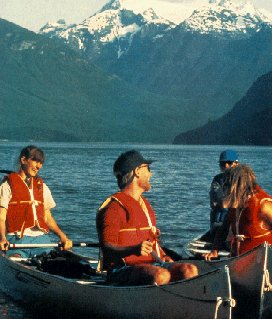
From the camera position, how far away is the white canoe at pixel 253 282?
11266mm

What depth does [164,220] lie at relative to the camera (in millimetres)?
39219

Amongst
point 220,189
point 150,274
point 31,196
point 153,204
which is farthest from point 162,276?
point 153,204

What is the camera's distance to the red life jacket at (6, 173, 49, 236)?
1506 cm

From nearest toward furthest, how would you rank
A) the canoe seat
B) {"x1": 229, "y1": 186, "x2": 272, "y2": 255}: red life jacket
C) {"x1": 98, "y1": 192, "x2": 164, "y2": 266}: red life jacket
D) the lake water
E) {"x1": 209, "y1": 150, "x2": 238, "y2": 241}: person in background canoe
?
{"x1": 98, "y1": 192, "x2": 164, "y2": 266}: red life jacket → {"x1": 229, "y1": 186, "x2": 272, "y2": 255}: red life jacket → the canoe seat → {"x1": 209, "y1": 150, "x2": 238, "y2": 241}: person in background canoe → the lake water

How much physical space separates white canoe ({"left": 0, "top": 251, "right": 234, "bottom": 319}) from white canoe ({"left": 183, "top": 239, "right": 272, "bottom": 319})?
613 millimetres

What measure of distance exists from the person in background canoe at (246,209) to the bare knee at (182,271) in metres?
0.95

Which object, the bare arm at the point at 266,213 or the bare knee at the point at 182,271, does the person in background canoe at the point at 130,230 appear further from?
the bare arm at the point at 266,213

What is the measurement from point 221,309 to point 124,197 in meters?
1.92

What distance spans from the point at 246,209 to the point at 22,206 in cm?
498

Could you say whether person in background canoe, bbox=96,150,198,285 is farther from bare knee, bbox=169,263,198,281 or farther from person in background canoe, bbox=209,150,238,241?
person in background canoe, bbox=209,150,238,241

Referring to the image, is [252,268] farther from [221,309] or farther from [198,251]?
[198,251]

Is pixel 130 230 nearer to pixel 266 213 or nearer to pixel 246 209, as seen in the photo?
pixel 246 209

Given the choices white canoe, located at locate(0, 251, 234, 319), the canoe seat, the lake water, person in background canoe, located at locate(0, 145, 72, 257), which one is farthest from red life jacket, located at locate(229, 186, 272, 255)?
person in background canoe, located at locate(0, 145, 72, 257)

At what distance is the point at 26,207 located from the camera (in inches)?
603
